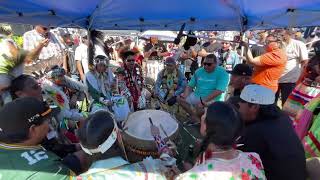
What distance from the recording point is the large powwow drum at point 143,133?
2875 millimetres

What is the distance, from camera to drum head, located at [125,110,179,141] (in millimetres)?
3037

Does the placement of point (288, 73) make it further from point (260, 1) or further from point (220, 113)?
point (220, 113)

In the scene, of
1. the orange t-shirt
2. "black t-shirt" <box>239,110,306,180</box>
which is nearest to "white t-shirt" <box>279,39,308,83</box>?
the orange t-shirt

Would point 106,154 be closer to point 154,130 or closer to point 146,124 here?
point 154,130

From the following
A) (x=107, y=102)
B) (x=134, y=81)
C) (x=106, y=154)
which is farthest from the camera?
(x=134, y=81)

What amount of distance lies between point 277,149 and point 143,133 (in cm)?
122

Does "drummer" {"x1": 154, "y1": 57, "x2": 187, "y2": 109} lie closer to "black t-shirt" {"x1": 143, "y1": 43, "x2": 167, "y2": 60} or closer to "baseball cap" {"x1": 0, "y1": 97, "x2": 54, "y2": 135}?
"baseball cap" {"x1": 0, "y1": 97, "x2": 54, "y2": 135}

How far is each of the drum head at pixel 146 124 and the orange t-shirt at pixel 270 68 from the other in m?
2.54

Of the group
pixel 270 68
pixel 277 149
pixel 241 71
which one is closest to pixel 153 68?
pixel 270 68

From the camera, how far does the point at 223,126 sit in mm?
1767

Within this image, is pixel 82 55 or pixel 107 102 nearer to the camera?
pixel 107 102

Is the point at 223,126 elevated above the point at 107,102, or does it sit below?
above

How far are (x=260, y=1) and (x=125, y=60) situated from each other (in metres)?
2.89

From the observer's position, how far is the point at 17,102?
183cm
